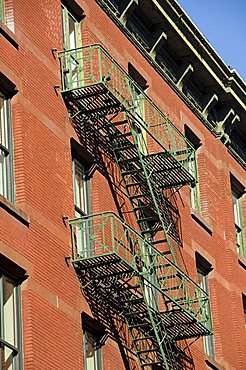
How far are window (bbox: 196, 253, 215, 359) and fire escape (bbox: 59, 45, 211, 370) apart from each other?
2077 millimetres

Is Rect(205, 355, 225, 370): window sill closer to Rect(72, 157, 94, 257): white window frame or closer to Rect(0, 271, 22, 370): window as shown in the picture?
Rect(72, 157, 94, 257): white window frame

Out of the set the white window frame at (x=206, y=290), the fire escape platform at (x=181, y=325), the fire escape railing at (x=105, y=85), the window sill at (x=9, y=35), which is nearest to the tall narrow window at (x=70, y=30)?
the fire escape railing at (x=105, y=85)

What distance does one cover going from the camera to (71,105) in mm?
35000

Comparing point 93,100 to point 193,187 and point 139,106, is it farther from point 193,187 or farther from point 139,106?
point 193,187

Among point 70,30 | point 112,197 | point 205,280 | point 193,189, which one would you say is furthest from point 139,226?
point 193,189

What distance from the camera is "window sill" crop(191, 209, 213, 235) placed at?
42469 mm

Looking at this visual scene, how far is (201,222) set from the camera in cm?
4291

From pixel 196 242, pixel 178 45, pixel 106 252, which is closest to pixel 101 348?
pixel 106 252

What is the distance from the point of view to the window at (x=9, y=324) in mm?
29000

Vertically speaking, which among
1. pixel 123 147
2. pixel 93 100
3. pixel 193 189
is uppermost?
pixel 193 189

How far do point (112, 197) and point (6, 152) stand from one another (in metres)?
5.23

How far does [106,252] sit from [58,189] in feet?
6.39

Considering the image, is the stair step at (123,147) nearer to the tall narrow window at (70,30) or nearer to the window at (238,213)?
the tall narrow window at (70,30)

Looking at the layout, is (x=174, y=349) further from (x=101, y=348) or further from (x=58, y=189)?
(x=58, y=189)
